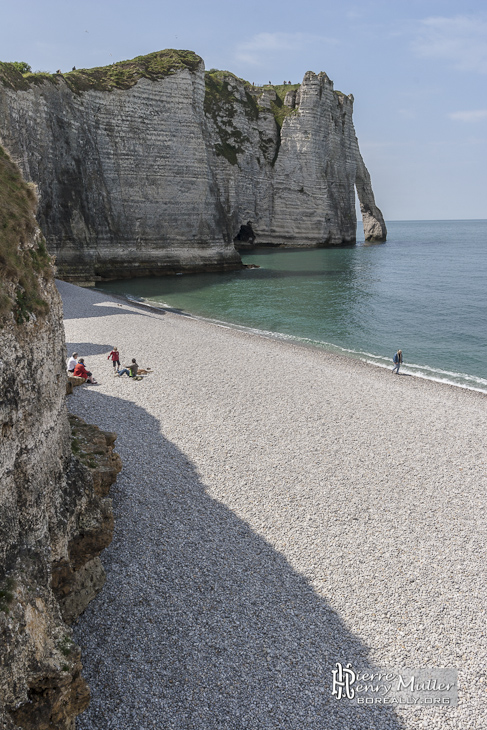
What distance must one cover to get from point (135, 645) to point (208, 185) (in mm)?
54295

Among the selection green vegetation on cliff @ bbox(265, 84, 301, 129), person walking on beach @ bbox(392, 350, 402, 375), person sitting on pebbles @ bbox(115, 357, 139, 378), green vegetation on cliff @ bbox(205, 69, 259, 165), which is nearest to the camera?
person sitting on pebbles @ bbox(115, 357, 139, 378)

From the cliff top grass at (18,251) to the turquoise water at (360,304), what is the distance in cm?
2180

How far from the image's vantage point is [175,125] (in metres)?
52.7

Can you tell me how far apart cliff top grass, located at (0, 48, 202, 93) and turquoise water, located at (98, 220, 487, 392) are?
65.8 ft

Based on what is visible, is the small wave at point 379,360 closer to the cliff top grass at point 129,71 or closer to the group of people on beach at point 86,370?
the group of people on beach at point 86,370

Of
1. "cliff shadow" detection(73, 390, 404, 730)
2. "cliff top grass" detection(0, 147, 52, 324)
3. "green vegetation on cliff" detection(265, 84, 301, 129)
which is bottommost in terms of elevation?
"cliff shadow" detection(73, 390, 404, 730)

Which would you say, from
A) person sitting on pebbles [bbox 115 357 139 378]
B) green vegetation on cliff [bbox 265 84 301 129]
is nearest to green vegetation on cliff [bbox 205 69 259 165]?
green vegetation on cliff [bbox 265 84 301 129]

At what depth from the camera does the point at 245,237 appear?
84.8 m

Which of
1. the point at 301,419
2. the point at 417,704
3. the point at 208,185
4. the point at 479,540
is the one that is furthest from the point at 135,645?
the point at 208,185

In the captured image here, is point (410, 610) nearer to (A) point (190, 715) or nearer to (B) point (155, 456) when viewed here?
(A) point (190, 715)

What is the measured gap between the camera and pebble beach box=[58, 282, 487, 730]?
313 inches
